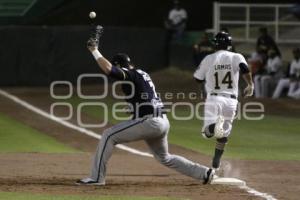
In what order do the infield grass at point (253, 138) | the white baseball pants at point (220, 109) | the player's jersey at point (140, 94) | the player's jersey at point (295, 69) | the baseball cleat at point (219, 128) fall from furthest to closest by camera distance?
the player's jersey at point (295, 69) → the infield grass at point (253, 138) → the white baseball pants at point (220, 109) → the baseball cleat at point (219, 128) → the player's jersey at point (140, 94)

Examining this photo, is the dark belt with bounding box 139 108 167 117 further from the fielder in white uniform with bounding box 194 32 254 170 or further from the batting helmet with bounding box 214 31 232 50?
the batting helmet with bounding box 214 31 232 50

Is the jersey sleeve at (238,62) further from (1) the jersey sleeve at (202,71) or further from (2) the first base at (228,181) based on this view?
(2) the first base at (228,181)

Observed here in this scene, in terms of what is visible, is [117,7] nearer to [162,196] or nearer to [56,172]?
[56,172]

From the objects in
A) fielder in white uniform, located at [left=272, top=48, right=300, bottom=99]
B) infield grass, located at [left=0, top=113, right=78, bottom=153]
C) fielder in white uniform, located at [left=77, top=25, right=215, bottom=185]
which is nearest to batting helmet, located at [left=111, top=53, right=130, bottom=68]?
fielder in white uniform, located at [left=77, top=25, right=215, bottom=185]

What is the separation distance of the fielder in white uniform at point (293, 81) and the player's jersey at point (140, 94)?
14.0 metres

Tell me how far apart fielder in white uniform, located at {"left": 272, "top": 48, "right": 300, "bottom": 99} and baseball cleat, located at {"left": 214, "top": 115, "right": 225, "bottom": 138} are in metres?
12.9

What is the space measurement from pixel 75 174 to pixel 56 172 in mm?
357

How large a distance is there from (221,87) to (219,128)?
22.8 inches

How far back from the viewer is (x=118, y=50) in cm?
3102

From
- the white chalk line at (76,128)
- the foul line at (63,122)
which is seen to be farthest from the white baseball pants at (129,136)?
the foul line at (63,122)

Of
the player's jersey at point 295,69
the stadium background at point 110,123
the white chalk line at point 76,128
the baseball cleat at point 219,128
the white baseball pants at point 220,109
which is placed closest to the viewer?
the white chalk line at point 76,128

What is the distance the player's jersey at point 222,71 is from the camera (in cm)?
1190

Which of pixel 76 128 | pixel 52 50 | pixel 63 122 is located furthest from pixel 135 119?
pixel 52 50

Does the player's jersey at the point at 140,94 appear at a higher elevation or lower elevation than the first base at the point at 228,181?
higher
